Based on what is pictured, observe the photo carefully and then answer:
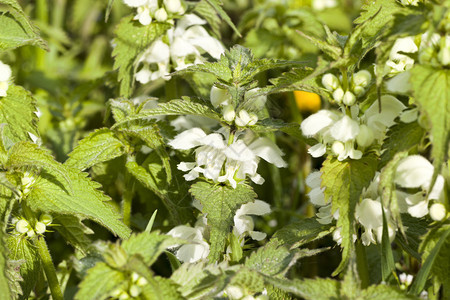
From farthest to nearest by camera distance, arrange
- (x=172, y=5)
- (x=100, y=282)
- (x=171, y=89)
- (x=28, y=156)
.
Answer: (x=171, y=89), (x=172, y=5), (x=28, y=156), (x=100, y=282)

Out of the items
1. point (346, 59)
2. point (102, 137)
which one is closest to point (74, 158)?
point (102, 137)

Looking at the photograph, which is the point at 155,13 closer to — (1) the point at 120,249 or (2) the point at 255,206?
(2) the point at 255,206

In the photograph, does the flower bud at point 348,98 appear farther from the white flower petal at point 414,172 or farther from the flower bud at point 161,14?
the flower bud at point 161,14

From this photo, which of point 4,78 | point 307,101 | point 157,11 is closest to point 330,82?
point 157,11

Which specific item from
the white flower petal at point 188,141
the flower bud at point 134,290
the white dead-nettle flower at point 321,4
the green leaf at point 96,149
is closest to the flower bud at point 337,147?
the white flower petal at point 188,141

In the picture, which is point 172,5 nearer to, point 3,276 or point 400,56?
point 400,56

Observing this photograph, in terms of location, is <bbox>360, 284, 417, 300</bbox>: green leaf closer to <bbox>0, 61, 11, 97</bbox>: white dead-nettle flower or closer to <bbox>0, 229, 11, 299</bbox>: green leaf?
<bbox>0, 229, 11, 299</bbox>: green leaf
